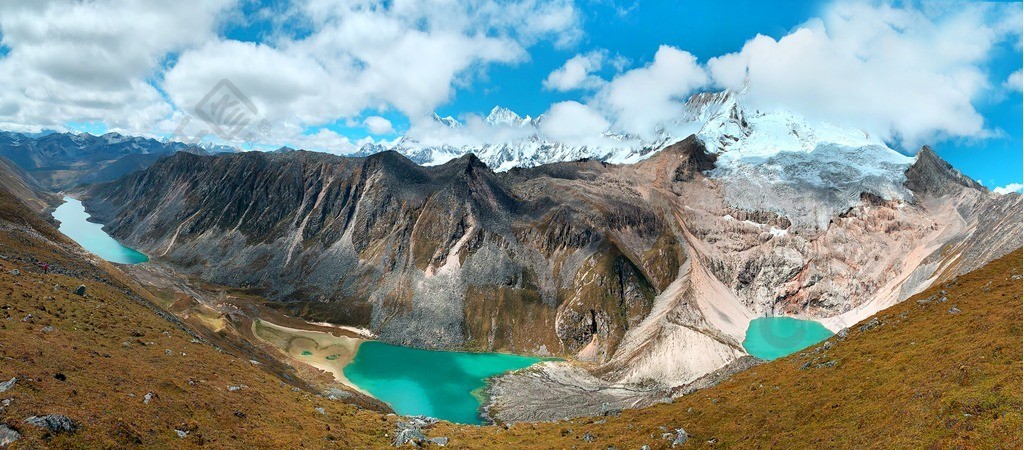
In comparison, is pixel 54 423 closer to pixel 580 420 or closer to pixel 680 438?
pixel 680 438

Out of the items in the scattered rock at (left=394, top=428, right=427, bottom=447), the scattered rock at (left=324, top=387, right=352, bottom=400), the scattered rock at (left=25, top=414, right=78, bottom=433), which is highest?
the scattered rock at (left=324, top=387, right=352, bottom=400)

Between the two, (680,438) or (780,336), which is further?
(780,336)

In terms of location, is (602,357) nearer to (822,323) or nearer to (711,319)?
(711,319)

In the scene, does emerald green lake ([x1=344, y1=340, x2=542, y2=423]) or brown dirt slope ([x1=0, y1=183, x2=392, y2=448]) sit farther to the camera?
emerald green lake ([x1=344, y1=340, x2=542, y2=423])

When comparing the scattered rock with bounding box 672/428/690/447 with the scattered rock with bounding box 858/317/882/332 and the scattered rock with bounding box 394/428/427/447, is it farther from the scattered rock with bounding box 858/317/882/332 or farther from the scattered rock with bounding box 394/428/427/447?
the scattered rock with bounding box 858/317/882/332

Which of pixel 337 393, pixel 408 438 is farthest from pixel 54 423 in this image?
pixel 337 393

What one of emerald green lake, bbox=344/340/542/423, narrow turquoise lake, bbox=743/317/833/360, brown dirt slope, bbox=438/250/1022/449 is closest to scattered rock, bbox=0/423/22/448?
brown dirt slope, bbox=438/250/1022/449

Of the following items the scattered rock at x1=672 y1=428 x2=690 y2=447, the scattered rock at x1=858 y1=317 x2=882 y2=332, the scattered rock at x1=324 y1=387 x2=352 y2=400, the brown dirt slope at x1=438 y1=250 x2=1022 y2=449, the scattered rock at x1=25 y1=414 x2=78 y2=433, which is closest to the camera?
the brown dirt slope at x1=438 y1=250 x2=1022 y2=449
